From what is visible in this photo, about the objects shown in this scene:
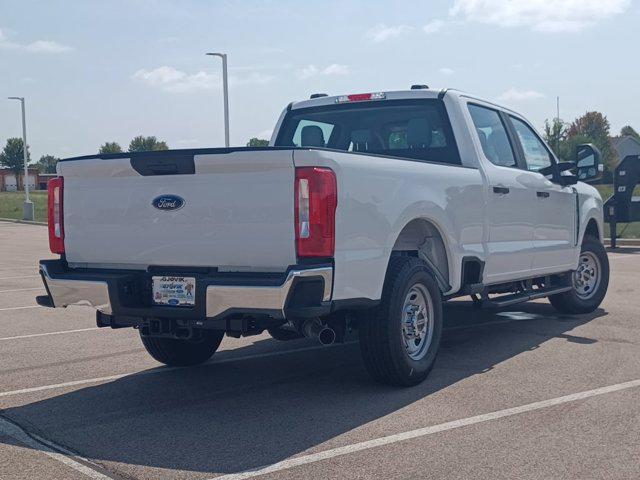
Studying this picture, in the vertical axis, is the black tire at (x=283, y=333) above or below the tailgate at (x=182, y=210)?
below

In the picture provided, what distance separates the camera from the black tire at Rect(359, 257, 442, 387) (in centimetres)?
564

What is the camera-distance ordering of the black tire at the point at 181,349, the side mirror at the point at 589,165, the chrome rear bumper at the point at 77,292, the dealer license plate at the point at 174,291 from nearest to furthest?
the dealer license plate at the point at 174,291, the chrome rear bumper at the point at 77,292, the black tire at the point at 181,349, the side mirror at the point at 589,165

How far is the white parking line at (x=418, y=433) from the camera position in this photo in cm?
430

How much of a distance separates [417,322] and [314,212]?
1606mm

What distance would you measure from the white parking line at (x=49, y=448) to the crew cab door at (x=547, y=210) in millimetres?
4788

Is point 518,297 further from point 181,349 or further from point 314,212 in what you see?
point 314,212

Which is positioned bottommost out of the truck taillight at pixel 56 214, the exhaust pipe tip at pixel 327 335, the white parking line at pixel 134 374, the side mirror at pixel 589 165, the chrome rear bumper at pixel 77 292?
the white parking line at pixel 134 374

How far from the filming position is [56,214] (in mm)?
5918

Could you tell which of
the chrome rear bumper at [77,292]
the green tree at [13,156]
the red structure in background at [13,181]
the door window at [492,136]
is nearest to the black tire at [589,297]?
Result: the door window at [492,136]

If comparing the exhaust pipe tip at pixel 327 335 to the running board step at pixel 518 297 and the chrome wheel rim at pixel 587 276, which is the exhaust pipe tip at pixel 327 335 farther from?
the chrome wheel rim at pixel 587 276

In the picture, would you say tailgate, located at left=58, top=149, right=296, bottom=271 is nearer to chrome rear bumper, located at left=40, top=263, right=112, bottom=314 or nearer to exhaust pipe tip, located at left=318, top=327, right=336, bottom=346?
chrome rear bumper, located at left=40, top=263, right=112, bottom=314

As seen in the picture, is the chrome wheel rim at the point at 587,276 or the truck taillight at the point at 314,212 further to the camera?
the chrome wheel rim at the point at 587,276

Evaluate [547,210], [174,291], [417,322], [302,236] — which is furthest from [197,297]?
[547,210]

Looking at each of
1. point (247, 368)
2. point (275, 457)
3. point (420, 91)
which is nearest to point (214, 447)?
point (275, 457)
